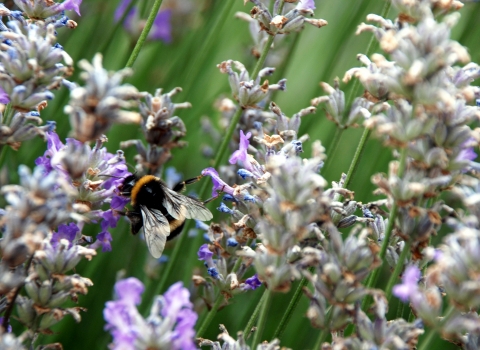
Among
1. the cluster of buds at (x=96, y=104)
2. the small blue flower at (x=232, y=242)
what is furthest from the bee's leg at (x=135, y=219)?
the cluster of buds at (x=96, y=104)

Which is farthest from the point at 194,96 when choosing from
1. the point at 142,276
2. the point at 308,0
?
the point at 308,0

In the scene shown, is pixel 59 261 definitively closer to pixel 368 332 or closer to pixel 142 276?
pixel 368 332

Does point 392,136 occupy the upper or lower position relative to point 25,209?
upper

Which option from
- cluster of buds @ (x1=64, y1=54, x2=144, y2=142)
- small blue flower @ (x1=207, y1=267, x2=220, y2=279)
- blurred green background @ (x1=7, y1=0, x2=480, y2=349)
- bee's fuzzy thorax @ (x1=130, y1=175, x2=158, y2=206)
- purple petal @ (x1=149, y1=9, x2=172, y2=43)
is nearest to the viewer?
cluster of buds @ (x1=64, y1=54, x2=144, y2=142)

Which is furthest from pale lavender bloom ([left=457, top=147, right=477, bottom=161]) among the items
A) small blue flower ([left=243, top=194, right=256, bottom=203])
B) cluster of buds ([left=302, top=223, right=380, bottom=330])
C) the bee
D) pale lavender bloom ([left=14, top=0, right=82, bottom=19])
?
pale lavender bloom ([left=14, top=0, right=82, bottom=19])

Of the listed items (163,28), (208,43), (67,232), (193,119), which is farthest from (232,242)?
(163,28)

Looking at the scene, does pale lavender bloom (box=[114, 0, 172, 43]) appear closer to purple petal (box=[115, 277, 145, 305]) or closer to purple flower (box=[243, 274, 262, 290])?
purple flower (box=[243, 274, 262, 290])
